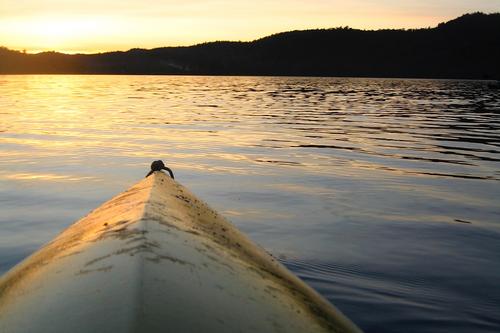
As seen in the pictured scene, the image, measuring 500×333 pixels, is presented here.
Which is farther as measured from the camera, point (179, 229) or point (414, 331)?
point (414, 331)

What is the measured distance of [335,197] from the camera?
30.5ft

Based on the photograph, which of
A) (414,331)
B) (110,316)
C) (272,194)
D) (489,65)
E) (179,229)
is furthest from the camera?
(489,65)

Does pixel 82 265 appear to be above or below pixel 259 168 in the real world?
above

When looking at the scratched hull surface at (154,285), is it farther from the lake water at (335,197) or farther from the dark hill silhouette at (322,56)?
the dark hill silhouette at (322,56)

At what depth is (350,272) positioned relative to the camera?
5.72m

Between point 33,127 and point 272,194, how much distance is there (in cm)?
1431

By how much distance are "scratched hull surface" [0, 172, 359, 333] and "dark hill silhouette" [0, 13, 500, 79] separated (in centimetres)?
15469

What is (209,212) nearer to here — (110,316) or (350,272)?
(350,272)

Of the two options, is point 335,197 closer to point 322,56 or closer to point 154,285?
point 154,285

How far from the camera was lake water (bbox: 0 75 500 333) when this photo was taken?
17.2 ft

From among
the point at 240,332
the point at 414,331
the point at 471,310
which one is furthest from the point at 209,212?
the point at 240,332

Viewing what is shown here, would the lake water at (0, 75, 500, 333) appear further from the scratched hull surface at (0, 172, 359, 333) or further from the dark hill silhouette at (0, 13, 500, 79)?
the dark hill silhouette at (0, 13, 500, 79)

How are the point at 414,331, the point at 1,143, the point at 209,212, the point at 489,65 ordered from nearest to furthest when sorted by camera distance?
the point at 414,331 → the point at 209,212 → the point at 1,143 → the point at 489,65

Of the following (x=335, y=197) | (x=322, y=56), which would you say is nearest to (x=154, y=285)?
(x=335, y=197)
